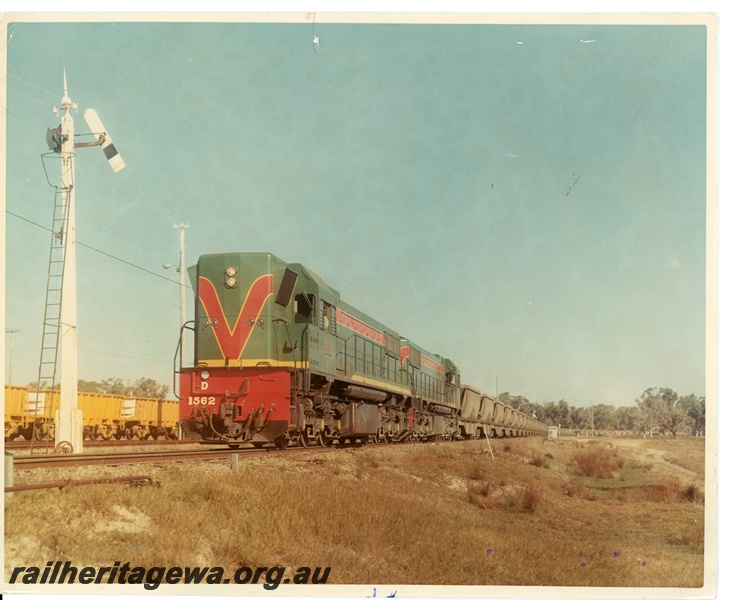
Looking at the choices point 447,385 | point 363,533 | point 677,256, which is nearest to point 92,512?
point 363,533

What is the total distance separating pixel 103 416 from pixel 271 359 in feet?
58.1

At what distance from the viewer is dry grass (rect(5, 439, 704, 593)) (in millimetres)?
8078

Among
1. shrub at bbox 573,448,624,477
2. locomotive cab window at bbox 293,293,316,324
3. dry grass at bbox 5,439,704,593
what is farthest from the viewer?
shrub at bbox 573,448,624,477

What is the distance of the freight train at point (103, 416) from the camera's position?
24766 millimetres

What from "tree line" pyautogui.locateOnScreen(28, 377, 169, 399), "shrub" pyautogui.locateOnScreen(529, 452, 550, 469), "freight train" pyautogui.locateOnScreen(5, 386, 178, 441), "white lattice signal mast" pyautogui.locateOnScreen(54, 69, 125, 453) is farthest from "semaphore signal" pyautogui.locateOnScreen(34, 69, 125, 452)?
"tree line" pyautogui.locateOnScreen(28, 377, 169, 399)

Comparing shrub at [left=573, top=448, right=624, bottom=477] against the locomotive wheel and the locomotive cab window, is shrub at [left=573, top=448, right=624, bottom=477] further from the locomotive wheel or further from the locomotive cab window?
the locomotive wheel

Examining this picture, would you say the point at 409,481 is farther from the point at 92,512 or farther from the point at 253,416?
the point at 92,512

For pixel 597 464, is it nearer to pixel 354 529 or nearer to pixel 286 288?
Result: pixel 286 288

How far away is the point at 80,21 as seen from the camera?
31.9 feet

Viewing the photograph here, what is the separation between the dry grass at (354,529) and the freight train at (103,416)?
14022 millimetres

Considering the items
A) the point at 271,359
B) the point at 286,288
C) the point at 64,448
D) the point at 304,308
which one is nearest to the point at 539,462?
the point at 304,308

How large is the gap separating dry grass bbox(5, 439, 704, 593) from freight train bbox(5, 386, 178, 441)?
14022 millimetres

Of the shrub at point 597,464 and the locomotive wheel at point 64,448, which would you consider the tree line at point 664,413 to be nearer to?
the shrub at point 597,464

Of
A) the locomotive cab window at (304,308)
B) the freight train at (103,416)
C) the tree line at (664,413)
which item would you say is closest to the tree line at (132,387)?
the freight train at (103,416)
